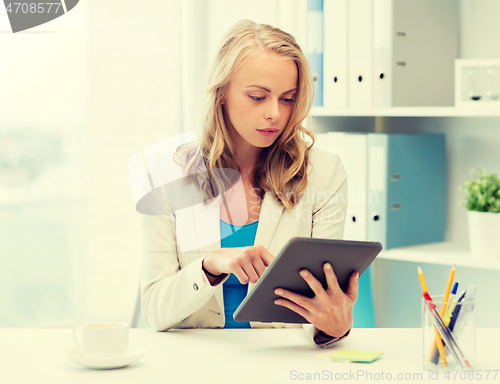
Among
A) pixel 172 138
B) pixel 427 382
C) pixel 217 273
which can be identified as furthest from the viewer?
pixel 172 138

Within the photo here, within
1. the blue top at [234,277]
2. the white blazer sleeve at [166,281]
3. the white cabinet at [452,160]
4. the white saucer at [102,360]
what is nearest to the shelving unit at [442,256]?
the white cabinet at [452,160]

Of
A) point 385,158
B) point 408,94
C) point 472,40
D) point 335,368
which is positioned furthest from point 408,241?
point 335,368

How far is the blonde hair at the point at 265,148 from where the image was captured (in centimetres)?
132

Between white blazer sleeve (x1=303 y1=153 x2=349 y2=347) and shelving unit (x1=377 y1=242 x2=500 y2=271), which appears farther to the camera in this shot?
shelving unit (x1=377 y1=242 x2=500 y2=271)

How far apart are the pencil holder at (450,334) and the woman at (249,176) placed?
46cm

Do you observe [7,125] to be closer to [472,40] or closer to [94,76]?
[94,76]

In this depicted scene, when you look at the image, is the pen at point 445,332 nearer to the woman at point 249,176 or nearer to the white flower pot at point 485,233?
the woman at point 249,176

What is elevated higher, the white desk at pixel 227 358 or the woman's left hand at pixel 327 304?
the woman's left hand at pixel 327 304

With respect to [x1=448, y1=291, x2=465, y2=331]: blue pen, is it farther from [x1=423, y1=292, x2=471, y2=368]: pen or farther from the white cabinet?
the white cabinet

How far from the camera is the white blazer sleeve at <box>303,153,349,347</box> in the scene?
51.4 inches

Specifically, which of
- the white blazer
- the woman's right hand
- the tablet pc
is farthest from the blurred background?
the tablet pc

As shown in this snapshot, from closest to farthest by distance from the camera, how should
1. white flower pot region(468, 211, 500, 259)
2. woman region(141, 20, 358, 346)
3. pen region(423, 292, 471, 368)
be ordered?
pen region(423, 292, 471, 368), woman region(141, 20, 358, 346), white flower pot region(468, 211, 500, 259)

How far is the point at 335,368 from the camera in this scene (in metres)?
0.82

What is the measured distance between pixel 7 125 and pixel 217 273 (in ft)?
3.13
